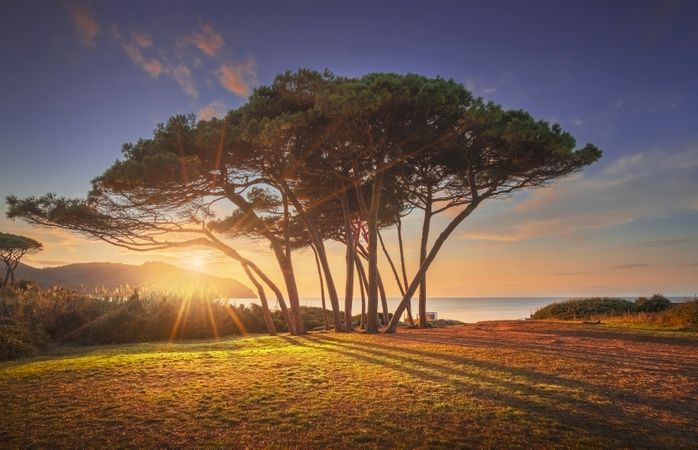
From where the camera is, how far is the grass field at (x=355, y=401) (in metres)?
3.71

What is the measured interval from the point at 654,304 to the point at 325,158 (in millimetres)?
17926

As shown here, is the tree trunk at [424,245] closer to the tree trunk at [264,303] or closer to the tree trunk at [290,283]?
the tree trunk at [290,283]

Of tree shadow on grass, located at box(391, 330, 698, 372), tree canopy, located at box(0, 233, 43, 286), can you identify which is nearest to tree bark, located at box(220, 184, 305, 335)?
tree shadow on grass, located at box(391, 330, 698, 372)

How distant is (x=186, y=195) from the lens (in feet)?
46.9

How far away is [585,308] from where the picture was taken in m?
23.8

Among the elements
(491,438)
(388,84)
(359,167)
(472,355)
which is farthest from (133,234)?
(491,438)

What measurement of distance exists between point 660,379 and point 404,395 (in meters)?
4.03

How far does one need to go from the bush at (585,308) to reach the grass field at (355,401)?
17253 millimetres

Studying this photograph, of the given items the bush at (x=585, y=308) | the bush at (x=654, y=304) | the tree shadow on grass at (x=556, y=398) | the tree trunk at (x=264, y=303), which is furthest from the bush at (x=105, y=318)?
the bush at (x=654, y=304)

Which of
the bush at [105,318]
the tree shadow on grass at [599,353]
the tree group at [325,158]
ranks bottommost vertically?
the tree shadow on grass at [599,353]

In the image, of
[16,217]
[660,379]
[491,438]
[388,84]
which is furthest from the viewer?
[16,217]

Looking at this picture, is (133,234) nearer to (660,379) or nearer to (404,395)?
(404,395)

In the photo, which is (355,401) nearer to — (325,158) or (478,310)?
(325,158)

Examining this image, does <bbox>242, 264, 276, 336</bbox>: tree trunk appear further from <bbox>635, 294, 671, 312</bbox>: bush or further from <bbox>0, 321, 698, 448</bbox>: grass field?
<bbox>635, 294, 671, 312</bbox>: bush
